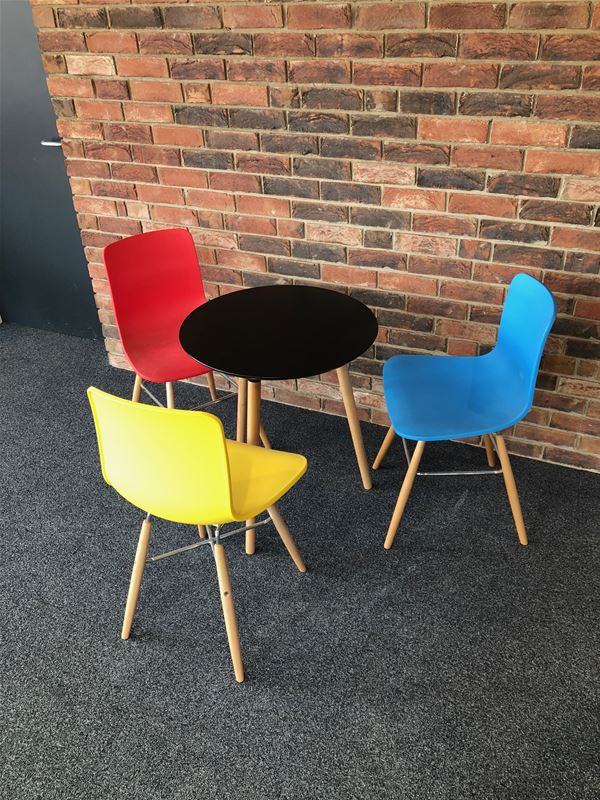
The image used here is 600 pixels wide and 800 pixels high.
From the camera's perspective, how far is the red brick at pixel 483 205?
2.23 m

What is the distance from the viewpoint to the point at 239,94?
247 centimetres

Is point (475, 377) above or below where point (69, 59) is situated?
below

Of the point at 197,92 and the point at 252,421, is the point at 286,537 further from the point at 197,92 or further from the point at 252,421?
the point at 197,92

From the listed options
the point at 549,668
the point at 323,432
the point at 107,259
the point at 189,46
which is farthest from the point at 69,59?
the point at 549,668

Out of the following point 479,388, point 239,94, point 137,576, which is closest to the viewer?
point 137,576

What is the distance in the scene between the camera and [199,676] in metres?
1.85

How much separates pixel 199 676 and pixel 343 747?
45cm

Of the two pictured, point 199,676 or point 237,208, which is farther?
point 237,208

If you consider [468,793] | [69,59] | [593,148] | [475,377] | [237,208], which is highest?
[69,59]

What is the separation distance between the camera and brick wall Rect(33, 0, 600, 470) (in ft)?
6.80

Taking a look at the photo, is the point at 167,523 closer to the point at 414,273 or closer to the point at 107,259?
the point at 107,259

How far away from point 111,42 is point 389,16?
1.16 meters

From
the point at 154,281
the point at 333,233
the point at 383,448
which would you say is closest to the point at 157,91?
the point at 154,281

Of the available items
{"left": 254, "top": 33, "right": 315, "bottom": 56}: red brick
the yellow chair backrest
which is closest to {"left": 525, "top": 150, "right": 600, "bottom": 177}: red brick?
{"left": 254, "top": 33, "right": 315, "bottom": 56}: red brick
